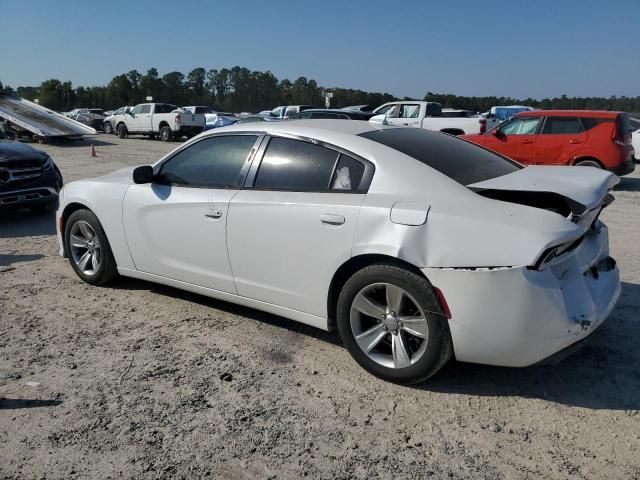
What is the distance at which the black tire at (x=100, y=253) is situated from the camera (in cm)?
464

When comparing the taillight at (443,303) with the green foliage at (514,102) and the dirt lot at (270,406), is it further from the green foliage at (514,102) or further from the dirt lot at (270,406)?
the green foliage at (514,102)

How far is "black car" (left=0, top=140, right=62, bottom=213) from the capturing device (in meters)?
7.34

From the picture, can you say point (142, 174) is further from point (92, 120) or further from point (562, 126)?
point (92, 120)

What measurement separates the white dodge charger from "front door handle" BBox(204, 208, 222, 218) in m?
0.01

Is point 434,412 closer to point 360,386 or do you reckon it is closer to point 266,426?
point 360,386

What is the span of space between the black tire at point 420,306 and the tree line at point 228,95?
5773 centimetres

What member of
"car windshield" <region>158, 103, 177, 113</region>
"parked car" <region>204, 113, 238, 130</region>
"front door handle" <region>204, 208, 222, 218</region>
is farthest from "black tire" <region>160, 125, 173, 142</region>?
"front door handle" <region>204, 208, 222, 218</region>

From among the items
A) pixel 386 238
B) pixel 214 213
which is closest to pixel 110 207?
pixel 214 213

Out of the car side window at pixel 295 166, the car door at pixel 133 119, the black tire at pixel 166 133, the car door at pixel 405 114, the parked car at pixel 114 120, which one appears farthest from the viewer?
the parked car at pixel 114 120

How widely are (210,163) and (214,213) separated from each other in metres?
0.48

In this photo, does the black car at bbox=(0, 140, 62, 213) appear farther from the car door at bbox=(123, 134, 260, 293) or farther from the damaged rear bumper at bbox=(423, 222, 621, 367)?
the damaged rear bumper at bbox=(423, 222, 621, 367)

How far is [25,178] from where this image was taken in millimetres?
7594

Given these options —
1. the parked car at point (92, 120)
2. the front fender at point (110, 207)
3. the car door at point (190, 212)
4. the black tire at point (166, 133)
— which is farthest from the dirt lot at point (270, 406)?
the parked car at point (92, 120)

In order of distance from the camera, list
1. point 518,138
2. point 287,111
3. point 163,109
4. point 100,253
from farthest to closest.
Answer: point 287,111
point 163,109
point 518,138
point 100,253
